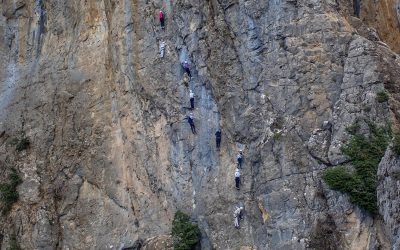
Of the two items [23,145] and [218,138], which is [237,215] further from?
[23,145]

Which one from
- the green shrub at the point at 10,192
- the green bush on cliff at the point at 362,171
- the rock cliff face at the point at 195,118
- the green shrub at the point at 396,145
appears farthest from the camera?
the green shrub at the point at 10,192

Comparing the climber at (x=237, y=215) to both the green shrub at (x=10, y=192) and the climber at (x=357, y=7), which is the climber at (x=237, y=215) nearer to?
the climber at (x=357, y=7)

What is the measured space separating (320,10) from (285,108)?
395 centimetres

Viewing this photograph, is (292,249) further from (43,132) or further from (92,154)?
(43,132)

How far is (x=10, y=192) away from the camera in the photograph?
3105 cm

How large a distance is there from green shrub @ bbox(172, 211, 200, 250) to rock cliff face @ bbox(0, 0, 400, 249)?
16.0 inches

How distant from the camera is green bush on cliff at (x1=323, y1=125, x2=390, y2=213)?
23641 mm

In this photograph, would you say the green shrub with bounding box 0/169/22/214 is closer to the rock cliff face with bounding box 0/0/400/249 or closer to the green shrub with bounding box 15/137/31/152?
the rock cliff face with bounding box 0/0/400/249

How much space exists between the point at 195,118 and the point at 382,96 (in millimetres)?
7018

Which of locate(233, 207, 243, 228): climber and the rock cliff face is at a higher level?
the rock cliff face

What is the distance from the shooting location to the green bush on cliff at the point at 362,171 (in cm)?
2364

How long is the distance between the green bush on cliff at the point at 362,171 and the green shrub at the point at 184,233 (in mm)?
5266

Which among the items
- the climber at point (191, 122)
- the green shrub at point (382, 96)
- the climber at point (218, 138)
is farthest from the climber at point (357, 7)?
the climber at point (191, 122)

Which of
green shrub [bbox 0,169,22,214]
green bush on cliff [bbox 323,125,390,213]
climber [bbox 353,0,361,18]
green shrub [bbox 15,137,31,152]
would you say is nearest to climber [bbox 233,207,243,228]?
green bush on cliff [bbox 323,125,390,213]
